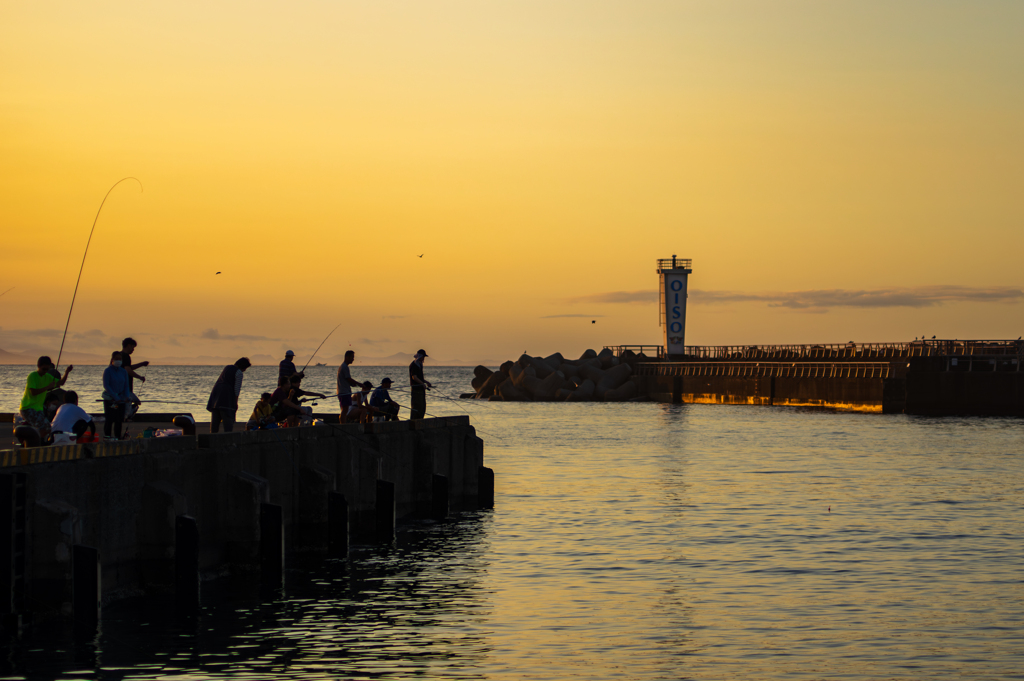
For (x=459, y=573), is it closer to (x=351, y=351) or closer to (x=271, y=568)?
(x=271, y=568)

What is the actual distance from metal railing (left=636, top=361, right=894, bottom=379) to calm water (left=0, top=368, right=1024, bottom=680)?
48774mm

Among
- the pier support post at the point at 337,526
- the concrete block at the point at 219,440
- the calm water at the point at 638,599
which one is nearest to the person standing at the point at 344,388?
the calm water at the point at 638,599

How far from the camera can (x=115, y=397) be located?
51.3ft

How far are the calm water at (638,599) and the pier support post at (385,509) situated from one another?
50cm

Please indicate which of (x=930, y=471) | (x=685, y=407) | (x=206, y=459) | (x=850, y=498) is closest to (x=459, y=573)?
(x=206, y=459)

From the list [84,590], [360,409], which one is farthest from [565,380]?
[84,590]

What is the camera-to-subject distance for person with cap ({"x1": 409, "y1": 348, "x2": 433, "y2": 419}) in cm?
2225

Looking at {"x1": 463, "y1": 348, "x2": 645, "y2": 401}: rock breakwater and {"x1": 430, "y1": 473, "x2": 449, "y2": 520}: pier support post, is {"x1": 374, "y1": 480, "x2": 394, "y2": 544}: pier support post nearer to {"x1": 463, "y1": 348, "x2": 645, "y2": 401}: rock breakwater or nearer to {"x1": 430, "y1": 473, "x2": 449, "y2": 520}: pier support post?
{"x1": 430, "y1": 473, "x2": 449, "y2": 520}: pier support post

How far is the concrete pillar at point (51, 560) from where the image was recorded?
11445 millimetres

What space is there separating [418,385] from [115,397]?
26.0 feet

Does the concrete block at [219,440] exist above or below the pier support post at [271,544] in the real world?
above

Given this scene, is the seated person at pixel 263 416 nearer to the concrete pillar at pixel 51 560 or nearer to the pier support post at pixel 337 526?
the pier support post at pixel 337 526

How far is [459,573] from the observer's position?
16.5m

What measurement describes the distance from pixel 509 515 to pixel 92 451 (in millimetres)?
12165
